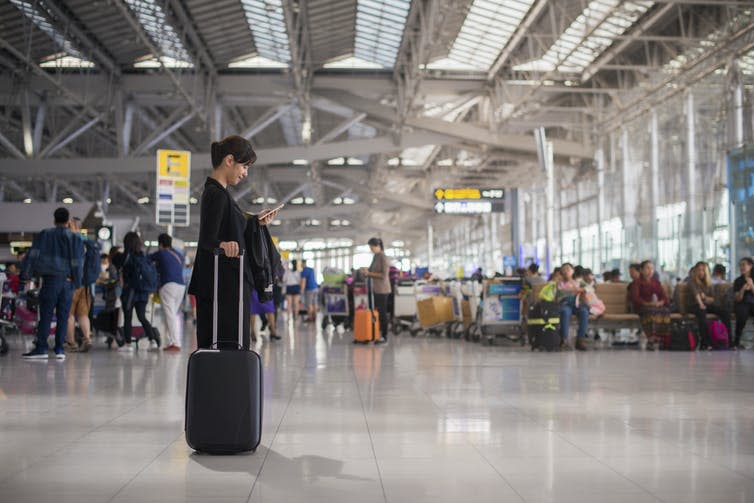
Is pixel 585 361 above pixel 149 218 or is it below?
below

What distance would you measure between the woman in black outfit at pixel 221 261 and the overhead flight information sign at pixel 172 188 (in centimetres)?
1587

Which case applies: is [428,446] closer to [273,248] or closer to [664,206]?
[273,248]

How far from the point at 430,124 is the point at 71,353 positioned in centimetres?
1820

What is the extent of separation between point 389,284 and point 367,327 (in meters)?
0.81

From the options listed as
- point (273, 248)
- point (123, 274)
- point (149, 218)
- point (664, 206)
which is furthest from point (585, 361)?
point (149, 218)

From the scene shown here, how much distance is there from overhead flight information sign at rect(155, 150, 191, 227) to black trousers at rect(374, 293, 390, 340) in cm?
663

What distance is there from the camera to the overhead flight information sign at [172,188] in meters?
21.2

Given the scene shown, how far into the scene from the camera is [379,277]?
621 inches

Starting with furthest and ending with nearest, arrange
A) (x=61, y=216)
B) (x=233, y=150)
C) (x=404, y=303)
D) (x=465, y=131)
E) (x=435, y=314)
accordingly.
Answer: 1. (x=465, y=131)
2. (x=404, y=303)
3. (x=435, y=314)
4. (x=61, y=216)
5. (x=233, y=150)

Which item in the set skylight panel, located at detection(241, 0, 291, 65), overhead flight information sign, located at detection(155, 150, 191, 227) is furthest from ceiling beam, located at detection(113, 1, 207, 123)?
skylight panel, located at detection(241, 0, 291, 65)

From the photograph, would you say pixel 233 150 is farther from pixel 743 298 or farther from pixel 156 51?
pixel 156 51

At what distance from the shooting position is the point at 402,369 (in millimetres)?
10852

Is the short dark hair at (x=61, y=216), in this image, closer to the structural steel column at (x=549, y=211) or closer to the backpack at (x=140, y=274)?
the backpack at (x=140, y=274)

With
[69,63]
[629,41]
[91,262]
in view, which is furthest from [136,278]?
[629,41]
